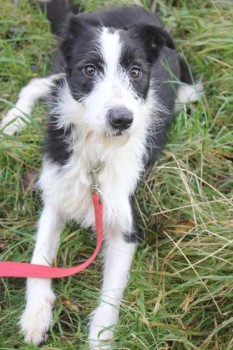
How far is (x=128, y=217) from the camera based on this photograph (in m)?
3.53

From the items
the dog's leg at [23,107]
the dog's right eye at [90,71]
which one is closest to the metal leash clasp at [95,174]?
the dog's right eye at [90,71]

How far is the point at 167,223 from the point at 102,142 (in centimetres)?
87

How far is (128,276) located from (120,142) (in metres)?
0.87

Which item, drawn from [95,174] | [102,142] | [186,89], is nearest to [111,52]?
[102,142]

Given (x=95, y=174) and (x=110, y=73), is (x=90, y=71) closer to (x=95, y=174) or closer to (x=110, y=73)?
(x=110, y=73)

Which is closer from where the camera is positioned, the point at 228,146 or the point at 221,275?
the point at 221,275

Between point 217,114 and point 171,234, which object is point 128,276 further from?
point 217,114

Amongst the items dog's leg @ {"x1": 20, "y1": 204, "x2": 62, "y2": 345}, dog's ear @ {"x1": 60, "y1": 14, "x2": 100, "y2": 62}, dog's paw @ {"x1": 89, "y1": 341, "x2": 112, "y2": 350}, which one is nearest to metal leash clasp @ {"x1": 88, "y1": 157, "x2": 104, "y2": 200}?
dog's leg @ {"x1": 20, "y1": 204, "x2": 62, "y2": 345}

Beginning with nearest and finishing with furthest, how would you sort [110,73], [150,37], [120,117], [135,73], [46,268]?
[120,117] → [110,73] → [135,73] → [46,268] → [150,37]

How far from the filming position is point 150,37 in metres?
3.43

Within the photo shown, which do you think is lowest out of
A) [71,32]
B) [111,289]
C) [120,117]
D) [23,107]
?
[111,289]

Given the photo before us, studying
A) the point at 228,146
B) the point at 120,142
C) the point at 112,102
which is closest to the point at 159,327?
the point at 120,142

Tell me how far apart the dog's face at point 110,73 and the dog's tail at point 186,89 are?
1.19m

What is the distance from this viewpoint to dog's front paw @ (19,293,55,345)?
3.15 meters
